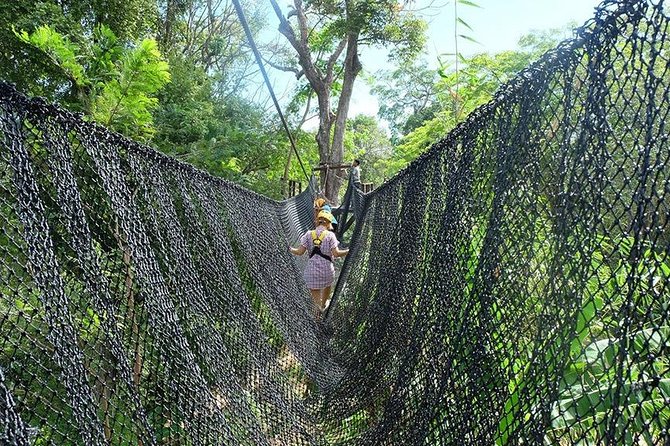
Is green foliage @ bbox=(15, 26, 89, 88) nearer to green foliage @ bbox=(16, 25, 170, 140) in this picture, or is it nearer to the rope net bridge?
green foliage @ bbox=(16, 25, 170, 140)

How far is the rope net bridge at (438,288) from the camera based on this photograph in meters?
0.78

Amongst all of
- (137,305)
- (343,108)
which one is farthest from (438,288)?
(343,108)

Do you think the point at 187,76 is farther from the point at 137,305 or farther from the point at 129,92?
the point at 137,305

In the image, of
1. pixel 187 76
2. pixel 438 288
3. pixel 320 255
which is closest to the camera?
pixel 438 288

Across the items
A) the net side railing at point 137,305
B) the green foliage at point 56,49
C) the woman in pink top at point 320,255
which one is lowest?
the woman in pink top at point 320,255

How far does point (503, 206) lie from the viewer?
109cm

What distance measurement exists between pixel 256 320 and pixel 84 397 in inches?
52.2

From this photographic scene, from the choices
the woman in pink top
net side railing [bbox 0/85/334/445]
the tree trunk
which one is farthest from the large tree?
net side railing [bbox 0/85/334/445]

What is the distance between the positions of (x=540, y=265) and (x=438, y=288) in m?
0.27

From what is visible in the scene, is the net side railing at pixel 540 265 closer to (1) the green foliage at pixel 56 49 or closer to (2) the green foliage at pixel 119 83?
(2) the green foliage at pixel 119 83

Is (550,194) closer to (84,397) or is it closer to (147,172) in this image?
(84,397)

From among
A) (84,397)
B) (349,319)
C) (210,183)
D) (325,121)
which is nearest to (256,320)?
(210,183)

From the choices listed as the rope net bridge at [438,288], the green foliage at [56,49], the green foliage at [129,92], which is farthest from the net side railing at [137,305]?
the green foliage at [56,49]

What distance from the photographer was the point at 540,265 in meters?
1.21
